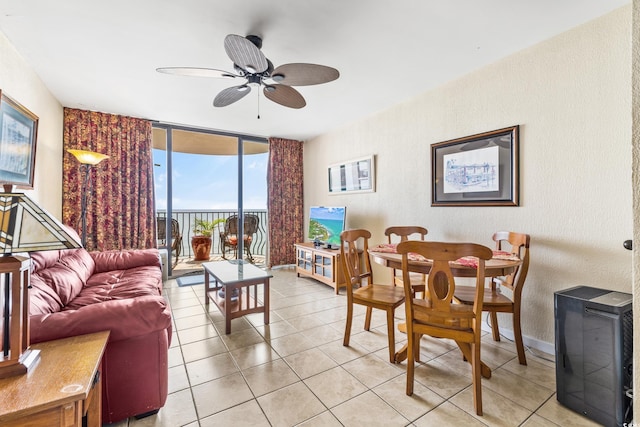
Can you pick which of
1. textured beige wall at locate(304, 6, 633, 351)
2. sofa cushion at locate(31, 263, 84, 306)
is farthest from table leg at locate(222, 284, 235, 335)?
textured beige wall at locate(304, 6, 633, 351)

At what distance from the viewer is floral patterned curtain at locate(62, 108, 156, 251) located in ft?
12.0

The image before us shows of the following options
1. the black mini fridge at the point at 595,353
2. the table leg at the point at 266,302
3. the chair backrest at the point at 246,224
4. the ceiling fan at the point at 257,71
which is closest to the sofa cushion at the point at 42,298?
the table leg at the point at 266,302

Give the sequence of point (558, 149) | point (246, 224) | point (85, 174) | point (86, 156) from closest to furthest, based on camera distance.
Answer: point (558, 149), point (86, 156), point (85, 174), point (246, 224)

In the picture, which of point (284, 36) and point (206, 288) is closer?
point (284, 36)

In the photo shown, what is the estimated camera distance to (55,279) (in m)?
2.00

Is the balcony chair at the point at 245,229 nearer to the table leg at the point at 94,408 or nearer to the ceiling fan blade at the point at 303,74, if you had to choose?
the ceiling fan blade at the point at 303,74

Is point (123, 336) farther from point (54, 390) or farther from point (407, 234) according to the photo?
point (407, 234)

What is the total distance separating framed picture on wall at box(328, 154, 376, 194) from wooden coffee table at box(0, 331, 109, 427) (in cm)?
Result: 332

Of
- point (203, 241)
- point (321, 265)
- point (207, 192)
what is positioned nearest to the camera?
point (321, 265)

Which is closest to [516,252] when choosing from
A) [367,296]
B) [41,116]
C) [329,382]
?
[367,296]

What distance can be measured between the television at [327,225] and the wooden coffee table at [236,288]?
1.40 metres

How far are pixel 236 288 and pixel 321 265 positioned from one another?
1.56 meters

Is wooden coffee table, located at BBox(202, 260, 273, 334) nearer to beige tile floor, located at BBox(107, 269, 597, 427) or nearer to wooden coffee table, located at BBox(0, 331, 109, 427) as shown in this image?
beige tile floor, located at BBox(107, 269, 597, 427)

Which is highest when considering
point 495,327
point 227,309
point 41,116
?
point 41,116
